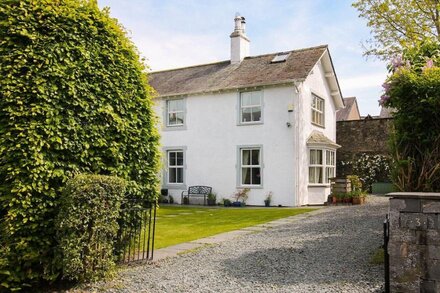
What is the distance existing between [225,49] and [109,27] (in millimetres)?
16022

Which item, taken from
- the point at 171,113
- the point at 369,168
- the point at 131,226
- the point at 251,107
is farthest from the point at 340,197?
the point at 131,226

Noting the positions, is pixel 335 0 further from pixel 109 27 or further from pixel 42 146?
pixel 42 146

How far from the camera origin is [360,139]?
77.2ft

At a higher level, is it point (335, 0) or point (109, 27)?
point (335, 0)

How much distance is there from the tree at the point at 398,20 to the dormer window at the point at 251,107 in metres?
6.59

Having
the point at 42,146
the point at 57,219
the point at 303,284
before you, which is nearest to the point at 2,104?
the point at 42,146

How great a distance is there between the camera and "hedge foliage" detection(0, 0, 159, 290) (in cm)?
477

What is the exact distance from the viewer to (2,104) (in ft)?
15.7

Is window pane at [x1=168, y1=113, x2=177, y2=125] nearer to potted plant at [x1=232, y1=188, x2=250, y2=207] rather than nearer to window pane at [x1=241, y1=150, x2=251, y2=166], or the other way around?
window pane at [x1=241, y1=150, x2=251, y2=166]

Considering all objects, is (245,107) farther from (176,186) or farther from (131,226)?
(131,226)

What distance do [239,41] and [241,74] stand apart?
7.83 feet

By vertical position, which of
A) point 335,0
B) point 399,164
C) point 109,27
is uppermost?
point 335,0

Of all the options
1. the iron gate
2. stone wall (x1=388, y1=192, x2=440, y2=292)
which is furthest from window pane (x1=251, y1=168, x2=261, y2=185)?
stone wall (x1=388, y1=192, x2=440, y2=292)

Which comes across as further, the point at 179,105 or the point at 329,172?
the point at 179,105
